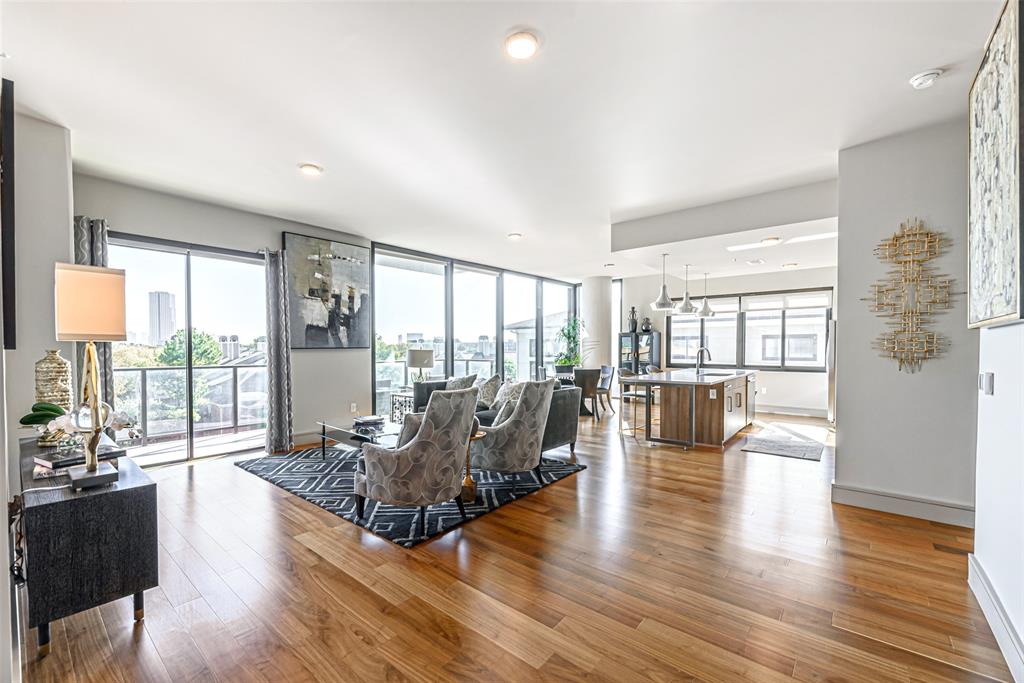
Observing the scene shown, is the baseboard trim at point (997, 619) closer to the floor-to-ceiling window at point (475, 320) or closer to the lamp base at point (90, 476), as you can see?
the lamp base at point (90, 476)

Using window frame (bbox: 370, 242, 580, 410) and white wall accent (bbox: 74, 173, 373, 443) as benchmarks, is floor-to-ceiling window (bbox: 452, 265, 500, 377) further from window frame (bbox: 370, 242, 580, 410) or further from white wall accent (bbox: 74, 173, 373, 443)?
white wall accent (bbox: 74, 173, 373, 443)

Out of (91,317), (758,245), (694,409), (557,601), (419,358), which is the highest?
(758,245)

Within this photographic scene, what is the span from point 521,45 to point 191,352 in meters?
4.53

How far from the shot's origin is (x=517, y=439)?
389 cm

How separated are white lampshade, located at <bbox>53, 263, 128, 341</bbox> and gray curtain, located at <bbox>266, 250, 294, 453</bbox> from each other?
10.3 feet

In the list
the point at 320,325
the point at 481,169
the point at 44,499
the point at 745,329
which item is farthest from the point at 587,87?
the point at 745,329

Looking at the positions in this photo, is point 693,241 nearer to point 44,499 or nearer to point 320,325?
point 320,325

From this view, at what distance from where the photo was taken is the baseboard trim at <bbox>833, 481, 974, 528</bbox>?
3.11 m

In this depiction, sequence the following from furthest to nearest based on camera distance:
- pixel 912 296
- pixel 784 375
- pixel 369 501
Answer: pixel 784 375 < pixel 369 501 < pixel 912 296

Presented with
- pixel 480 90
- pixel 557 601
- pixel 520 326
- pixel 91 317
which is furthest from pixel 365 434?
pixel 520 326

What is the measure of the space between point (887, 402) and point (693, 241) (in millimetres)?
2448

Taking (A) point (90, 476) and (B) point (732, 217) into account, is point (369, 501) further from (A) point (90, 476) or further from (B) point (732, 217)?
(B) point (732, 217)

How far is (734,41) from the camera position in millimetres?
2258

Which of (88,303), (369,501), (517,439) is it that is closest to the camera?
(88,303)
